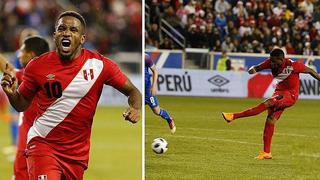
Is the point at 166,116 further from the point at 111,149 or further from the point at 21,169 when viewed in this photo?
the point at 111,149

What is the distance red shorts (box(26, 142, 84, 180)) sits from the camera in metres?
3.44

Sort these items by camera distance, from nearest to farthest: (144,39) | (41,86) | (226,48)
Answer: (41,86) < (144,39) < (226,48)

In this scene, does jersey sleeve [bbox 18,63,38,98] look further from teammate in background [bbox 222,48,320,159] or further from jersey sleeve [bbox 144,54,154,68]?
teammate in background [bbox 222,48,320,159]

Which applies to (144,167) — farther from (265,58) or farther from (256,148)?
(265,58)

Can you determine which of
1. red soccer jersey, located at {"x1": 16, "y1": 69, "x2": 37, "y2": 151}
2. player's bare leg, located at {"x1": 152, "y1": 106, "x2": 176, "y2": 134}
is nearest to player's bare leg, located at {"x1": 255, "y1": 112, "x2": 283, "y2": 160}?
player's bare leg, located at {"x1": 152, "y1": 106, "x2": 176, "y2": 134}

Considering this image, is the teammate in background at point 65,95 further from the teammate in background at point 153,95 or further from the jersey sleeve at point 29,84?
the teammate in background at point 153,95

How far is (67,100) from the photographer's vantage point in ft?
11.6

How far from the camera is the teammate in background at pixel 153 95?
4.33 metres

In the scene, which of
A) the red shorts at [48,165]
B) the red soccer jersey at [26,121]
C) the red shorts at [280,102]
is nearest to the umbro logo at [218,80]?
the red shorts at [280,102]

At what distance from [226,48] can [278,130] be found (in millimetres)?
683

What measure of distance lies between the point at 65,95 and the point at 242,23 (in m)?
1.51

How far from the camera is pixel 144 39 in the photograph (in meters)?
4.16

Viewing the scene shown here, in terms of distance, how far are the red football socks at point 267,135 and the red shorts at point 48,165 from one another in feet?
3.74

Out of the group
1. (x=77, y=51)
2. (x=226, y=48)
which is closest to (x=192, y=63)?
(x=226, y=48)
